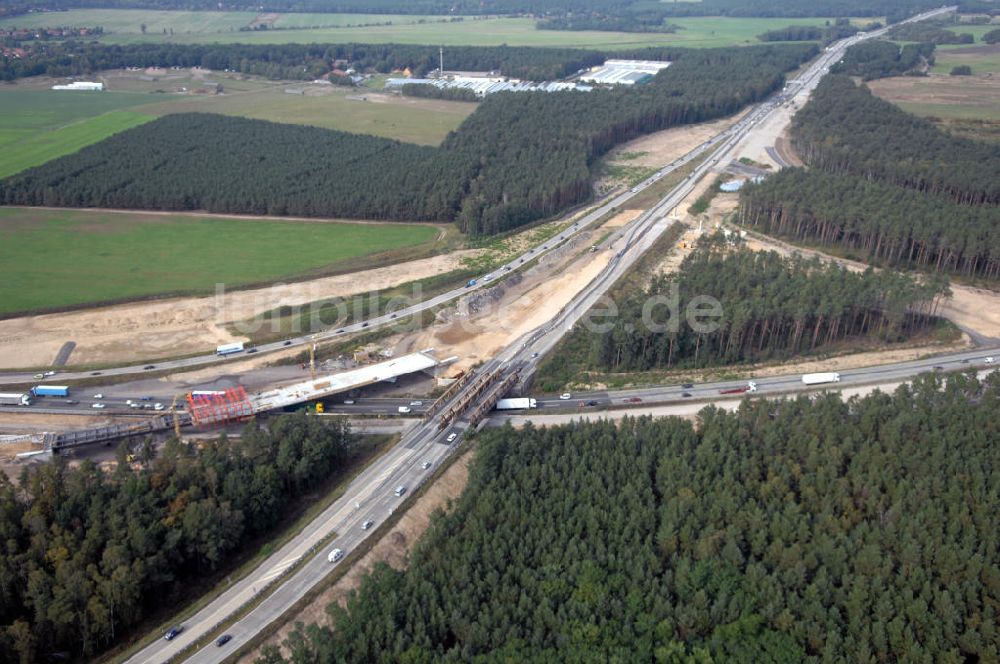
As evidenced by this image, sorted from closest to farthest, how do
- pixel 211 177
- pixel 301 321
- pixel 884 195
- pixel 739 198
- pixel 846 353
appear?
pixel 846 353, pixel 301 321, pixel 884 195, pixel 739 198, pixel 211 177

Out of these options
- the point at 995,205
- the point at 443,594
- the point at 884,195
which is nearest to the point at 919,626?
the point at 443,594

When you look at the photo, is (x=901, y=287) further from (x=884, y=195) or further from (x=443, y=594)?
(x=443, y=594)

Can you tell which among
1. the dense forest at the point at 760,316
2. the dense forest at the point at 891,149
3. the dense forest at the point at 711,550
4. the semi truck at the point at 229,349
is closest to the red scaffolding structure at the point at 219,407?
the semi truck at the point at 229,349

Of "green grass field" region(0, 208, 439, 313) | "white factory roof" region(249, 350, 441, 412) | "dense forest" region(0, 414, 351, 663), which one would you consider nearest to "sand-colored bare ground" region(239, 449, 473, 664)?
"dense forest" region(0, 414, 351, 663)

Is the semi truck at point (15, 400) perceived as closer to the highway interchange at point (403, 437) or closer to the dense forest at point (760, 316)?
the highway interchange at point (403, 437)

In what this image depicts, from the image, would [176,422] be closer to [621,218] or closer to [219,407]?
[219,407]

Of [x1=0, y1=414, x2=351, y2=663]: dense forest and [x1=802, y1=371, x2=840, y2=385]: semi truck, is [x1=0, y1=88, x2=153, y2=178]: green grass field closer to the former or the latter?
[x1=0, y1=414, x2=351, y2=663]: dense forest

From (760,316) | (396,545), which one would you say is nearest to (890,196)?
(760,316)
